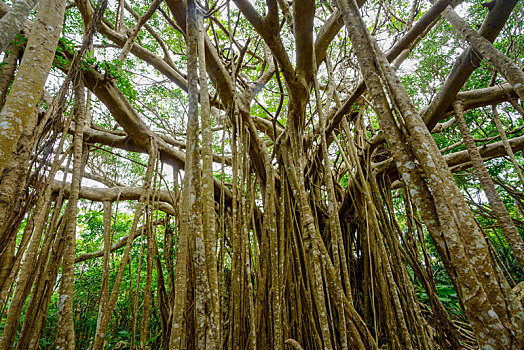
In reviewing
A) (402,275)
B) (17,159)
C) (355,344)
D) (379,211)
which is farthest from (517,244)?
(17,159)

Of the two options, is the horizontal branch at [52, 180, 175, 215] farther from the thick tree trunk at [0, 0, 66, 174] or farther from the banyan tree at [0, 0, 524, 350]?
the thick tree trunk at [0, 0, 66, 174]

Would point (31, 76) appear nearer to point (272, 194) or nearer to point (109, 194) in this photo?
point (272, 194)

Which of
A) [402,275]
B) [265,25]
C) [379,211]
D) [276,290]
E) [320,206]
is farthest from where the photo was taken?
[320,206]

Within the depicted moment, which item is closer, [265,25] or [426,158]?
[426,158]

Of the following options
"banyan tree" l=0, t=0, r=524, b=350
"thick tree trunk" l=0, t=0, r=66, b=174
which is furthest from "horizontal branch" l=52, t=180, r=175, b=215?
"thick tree trunk" l=0, t=0, r=66, b=174

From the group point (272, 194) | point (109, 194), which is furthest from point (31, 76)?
point (109, 194)

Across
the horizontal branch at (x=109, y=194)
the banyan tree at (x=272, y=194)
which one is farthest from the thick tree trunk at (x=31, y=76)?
the horizontal branch at (x=109, y=194)

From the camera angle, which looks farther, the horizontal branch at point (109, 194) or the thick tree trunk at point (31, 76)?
the horizontal branch at point (109, 194)

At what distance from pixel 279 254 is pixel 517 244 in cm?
190

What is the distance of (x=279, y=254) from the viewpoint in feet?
7.70

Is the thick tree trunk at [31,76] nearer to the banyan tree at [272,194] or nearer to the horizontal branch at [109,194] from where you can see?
the banyan tree at [272,194]

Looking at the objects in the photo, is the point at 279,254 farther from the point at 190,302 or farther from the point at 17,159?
the point at 17,159

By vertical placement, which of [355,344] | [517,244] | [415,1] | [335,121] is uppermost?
[415,1]

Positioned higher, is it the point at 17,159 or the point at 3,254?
the point at 17,159
